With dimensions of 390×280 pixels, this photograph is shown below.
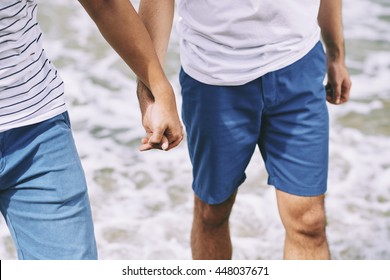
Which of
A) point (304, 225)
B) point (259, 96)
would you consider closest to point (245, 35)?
point (259, 96)

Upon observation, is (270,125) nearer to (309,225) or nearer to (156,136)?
(309,225)

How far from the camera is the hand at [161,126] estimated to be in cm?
232

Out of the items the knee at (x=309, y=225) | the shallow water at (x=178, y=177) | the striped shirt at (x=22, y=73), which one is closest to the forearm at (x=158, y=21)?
the striped shirt at (x=22, y=73)

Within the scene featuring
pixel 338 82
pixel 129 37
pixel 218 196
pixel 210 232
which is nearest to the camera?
pixel 129 37

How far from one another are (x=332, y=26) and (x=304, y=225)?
0.82 meters

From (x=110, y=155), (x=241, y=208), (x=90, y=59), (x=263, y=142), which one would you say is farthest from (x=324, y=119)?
(x=90, y=59)

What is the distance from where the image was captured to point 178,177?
457cm

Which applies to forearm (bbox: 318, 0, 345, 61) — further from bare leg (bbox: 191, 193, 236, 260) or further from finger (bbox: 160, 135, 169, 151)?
Answer: finger (bbox: 160, 135, 169, 151)

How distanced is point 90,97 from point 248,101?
3255mm

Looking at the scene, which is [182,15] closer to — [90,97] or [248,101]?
[248,101]

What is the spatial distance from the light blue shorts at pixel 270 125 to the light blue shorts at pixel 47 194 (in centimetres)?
68

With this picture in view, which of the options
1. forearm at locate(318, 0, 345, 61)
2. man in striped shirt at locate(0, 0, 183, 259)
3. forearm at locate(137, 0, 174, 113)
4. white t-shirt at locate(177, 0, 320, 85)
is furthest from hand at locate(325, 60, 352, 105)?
man in striped shirt at locate(0, 0, 183, 259)

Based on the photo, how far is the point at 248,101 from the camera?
266 centimetres

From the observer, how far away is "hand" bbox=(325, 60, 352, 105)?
9.98 ft
